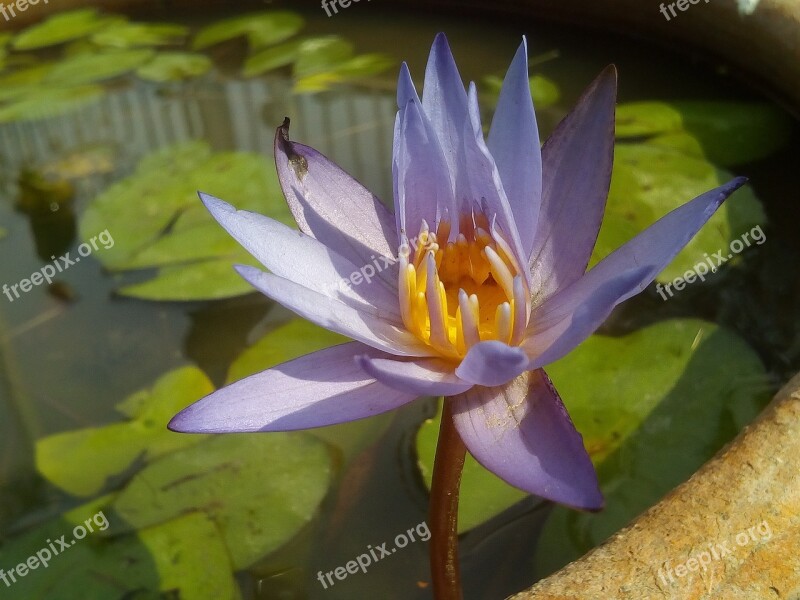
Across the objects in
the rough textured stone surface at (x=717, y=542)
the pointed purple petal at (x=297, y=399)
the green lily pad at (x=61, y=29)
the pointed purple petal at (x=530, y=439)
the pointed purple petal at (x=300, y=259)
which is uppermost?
the green lily pad at (x=61, y=29)

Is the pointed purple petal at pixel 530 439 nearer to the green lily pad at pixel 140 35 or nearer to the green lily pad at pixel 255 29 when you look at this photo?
the green lily pad at pixel 255 29

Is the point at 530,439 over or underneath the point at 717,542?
over

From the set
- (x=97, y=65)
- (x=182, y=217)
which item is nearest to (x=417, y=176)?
(x=182, y=217)

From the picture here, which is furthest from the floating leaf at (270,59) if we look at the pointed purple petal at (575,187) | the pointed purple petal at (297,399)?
the pointed purple petal at (297,399)

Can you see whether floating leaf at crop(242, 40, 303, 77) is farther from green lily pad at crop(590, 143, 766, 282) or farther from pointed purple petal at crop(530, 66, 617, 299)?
pointed purple petal at crop(530, 66, 617, 299)

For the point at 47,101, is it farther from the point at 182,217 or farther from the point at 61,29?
the point at 182,217

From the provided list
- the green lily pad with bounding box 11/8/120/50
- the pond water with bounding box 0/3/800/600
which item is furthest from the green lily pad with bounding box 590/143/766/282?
the green lily pad with bounding box 11/8/120/50
